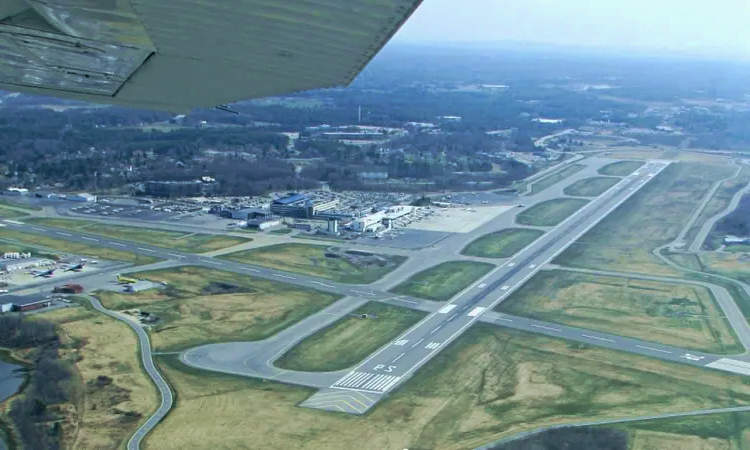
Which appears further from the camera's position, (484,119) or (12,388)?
(484,119)

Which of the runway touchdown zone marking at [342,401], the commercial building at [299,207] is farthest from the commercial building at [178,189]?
the runway touchdown zone marking at [342,401]

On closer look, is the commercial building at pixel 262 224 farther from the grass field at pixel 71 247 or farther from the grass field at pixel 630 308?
the grass field at pixel 630 308

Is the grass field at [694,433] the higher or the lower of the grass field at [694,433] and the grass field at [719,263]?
the lower

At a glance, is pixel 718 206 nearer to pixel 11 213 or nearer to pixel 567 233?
pixel 567 233

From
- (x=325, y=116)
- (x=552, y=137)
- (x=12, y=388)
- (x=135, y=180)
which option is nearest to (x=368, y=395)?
(x=12, y=388)

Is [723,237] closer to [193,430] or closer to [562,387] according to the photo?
[562,387]

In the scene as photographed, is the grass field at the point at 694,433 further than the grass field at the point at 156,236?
No
